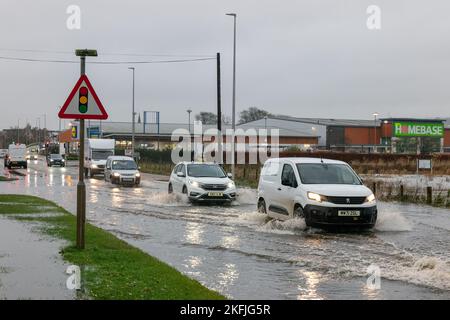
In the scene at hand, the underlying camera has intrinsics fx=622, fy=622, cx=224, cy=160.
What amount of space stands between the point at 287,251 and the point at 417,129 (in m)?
73.1

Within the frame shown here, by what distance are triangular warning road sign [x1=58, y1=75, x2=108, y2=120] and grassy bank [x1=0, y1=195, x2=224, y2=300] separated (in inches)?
84.8

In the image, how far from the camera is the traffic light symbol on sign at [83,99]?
9.69m

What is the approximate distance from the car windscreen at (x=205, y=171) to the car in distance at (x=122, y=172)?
11743 mm

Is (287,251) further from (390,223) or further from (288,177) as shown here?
(390,223)

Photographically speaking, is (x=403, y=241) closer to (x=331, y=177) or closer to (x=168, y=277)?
(x=331, y=177)

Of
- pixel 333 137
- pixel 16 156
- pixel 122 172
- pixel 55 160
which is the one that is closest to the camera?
pixel 122 172

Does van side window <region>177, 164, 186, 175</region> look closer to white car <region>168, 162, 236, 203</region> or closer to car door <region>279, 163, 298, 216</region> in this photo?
white car <region>168, 162, 236, 203</region>

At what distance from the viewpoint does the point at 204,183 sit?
21.1 m

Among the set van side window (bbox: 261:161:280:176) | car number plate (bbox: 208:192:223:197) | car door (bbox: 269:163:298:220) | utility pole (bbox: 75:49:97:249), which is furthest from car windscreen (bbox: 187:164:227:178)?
utility pole (bbox: 75:49:97:249)

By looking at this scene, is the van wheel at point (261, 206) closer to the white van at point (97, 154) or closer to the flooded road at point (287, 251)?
the flooded road at point (287, 251)

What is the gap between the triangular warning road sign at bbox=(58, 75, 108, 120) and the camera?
9648mm

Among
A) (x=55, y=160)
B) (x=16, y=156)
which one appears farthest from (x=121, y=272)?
(x=55, y=160)

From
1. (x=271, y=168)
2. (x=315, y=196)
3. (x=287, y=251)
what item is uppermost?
(x=271, y=168)

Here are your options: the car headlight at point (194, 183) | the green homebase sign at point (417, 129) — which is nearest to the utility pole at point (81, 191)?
the car headlight at point (194, 183)
